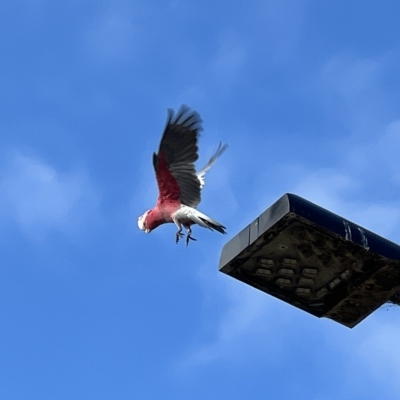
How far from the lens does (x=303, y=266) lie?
11062 mm

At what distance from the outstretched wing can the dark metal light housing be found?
4.75 meters

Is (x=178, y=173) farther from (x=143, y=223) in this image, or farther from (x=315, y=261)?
(x=315, y=261)

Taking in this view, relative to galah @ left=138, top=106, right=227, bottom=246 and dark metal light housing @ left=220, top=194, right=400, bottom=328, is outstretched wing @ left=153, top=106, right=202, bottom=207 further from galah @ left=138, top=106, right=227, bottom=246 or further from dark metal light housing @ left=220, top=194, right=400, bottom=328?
dark metal light housing @ left=220, top=194, right=400, bottom=328

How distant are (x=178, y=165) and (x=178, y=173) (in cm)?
Answer: 13

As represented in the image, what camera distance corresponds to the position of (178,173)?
16078 mm

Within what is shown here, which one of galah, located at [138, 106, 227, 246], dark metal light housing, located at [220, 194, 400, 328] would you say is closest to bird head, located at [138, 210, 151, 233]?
galah, located at [138, 106, 227, 246]

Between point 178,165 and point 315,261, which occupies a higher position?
point 178,165

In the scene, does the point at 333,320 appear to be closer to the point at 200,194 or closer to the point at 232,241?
the point at 232,241

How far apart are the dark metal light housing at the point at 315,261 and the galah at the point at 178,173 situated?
4.28 m

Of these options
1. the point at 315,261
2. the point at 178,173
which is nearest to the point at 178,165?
the point at 178,173

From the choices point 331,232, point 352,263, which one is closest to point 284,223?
point 331,232

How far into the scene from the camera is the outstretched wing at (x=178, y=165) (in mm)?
15791

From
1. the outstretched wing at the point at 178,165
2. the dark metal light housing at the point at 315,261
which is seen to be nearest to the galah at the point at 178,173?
the outstretched wing at the point at 178,165

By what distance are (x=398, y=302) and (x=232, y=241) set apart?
83.1 inches
